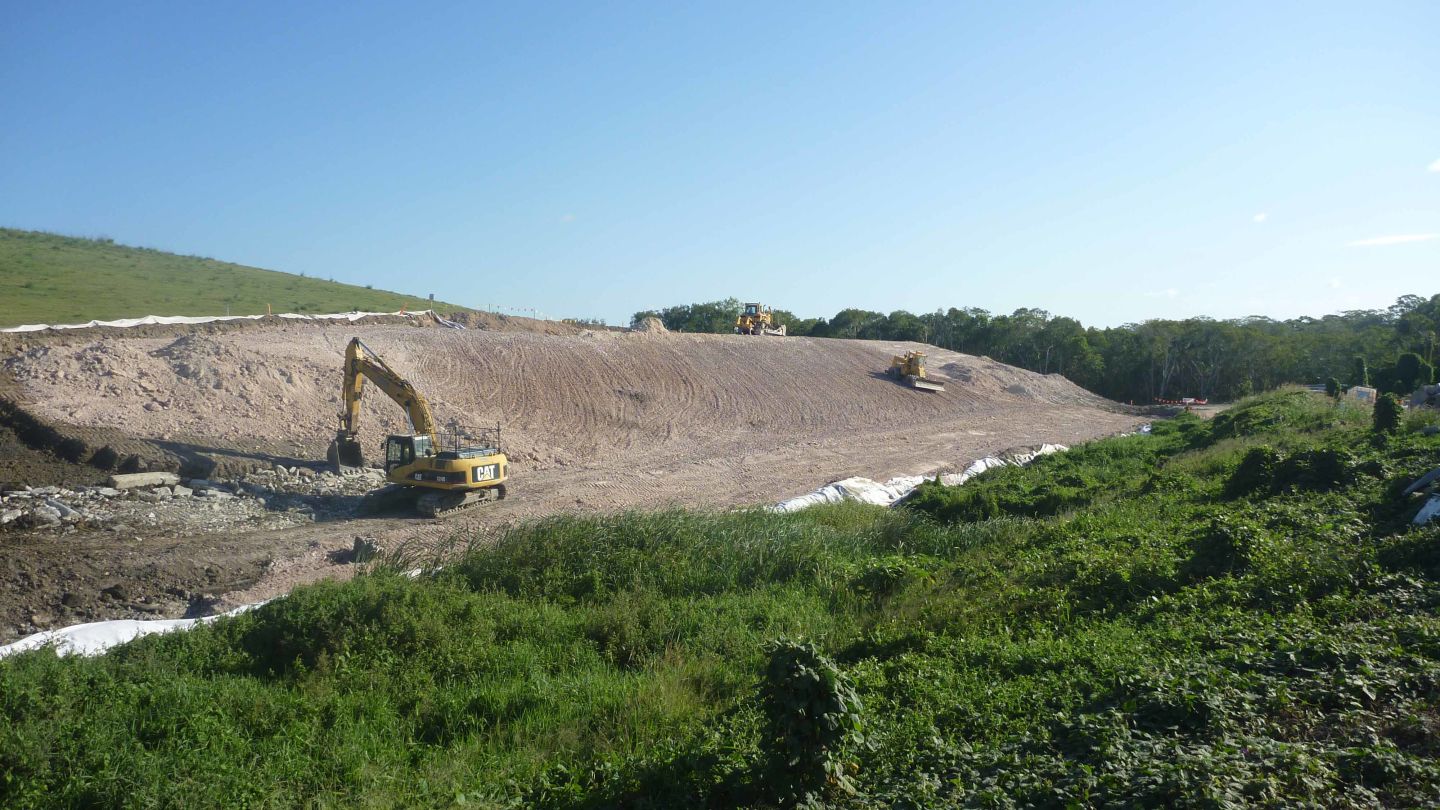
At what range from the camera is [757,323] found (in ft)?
160

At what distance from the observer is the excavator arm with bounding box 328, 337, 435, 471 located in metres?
18.8

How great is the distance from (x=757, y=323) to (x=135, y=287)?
3369cm

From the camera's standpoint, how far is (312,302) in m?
52.3

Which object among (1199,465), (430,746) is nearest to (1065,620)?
(430,746)

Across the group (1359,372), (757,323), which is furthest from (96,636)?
(1359,372)

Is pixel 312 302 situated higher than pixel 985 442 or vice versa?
pixel 312 302

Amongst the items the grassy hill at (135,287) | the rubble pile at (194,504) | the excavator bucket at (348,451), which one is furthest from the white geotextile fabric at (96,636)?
the grassy hill at (135,287)

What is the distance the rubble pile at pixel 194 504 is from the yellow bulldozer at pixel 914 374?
89.3 feet

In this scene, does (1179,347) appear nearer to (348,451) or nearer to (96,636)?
(348,451)

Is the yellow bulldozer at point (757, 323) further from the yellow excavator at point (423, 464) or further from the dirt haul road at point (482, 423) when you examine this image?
the yellow excavator at point (423, 464)

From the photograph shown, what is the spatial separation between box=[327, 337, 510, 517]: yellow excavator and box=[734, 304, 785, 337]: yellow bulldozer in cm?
2987

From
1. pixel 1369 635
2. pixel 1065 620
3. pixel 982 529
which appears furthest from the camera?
pixel 982 529

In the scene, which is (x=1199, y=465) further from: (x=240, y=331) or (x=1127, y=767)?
(x=240, y=331)

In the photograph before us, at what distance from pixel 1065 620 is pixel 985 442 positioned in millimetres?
22011
